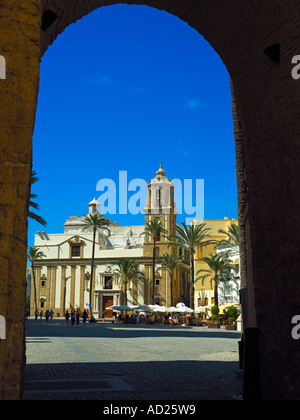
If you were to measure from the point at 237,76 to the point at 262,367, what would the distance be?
167 inches

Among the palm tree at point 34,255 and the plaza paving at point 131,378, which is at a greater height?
the palm tree at point 34,255

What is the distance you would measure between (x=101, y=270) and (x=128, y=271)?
5928mm

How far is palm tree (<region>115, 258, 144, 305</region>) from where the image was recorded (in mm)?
64356

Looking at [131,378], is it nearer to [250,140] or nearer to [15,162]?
[250,140]

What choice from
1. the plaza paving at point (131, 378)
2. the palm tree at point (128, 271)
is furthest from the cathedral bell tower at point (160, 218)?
the plaza paving at point (131, 378)

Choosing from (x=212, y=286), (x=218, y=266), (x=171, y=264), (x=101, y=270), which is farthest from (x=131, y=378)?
(x=101, y=270)

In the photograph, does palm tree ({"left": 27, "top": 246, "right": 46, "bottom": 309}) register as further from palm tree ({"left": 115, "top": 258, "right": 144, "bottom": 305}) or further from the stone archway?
the stone archway

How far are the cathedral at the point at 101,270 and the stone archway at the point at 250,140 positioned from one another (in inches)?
2331

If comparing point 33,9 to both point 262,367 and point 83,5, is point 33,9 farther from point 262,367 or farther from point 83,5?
point 262,367

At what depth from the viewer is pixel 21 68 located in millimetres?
4398

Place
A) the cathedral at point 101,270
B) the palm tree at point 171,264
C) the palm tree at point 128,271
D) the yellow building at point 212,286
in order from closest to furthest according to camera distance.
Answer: the yellow building at point 212,286 → the palm tree at point 171,264 → the palm tree at point 128,271 → the cathedral at point 101,270

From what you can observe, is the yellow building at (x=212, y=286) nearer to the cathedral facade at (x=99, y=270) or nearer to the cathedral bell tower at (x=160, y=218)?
the cathedral bell tower at (x=160, y=218)

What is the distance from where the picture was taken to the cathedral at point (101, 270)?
67375mm
